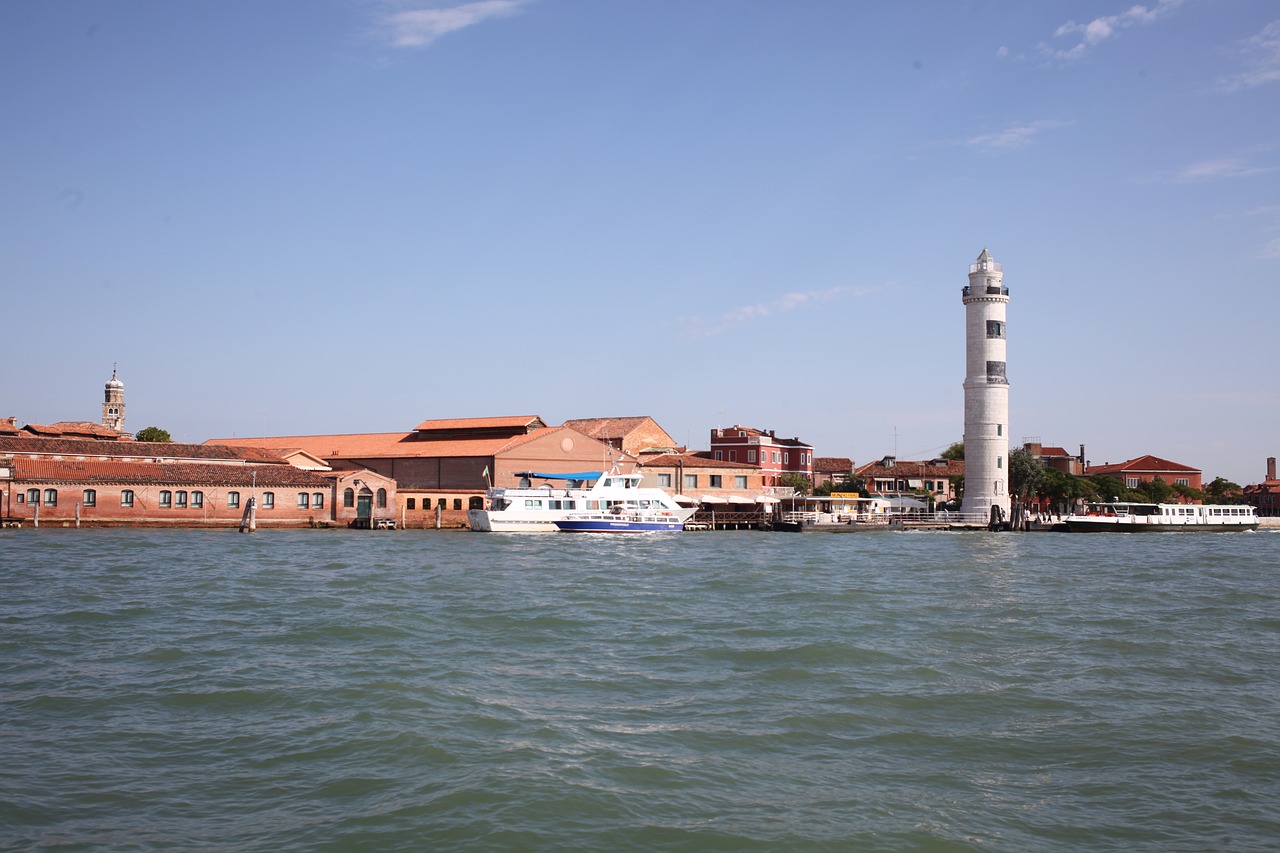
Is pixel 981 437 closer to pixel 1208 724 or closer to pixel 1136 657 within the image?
pixel 1136 657

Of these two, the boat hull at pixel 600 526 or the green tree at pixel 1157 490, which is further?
the green tree at pixel 1157 490

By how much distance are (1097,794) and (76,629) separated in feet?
43.6

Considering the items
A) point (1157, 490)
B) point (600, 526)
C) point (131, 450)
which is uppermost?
point (131, 450)

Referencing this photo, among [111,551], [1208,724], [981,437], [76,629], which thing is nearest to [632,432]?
[981,437]

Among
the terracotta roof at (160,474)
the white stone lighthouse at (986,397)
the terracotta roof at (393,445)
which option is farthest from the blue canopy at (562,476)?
the white stone lighthouse at (986,397)

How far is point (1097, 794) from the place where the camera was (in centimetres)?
754

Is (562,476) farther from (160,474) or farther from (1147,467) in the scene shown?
(1147,467)

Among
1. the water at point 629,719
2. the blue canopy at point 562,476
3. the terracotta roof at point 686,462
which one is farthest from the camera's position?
the terracotta roof at point 686,462

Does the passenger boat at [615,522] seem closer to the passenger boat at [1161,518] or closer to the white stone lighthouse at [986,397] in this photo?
the white stone lighthouse at [986,397]

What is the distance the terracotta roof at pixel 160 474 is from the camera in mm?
39781

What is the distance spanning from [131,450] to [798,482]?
35.5 m

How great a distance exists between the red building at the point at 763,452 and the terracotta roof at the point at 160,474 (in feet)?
82.2

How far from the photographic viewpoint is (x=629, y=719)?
31.1 ft

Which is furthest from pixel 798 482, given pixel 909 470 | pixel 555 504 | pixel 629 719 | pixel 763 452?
pixel 629 719
